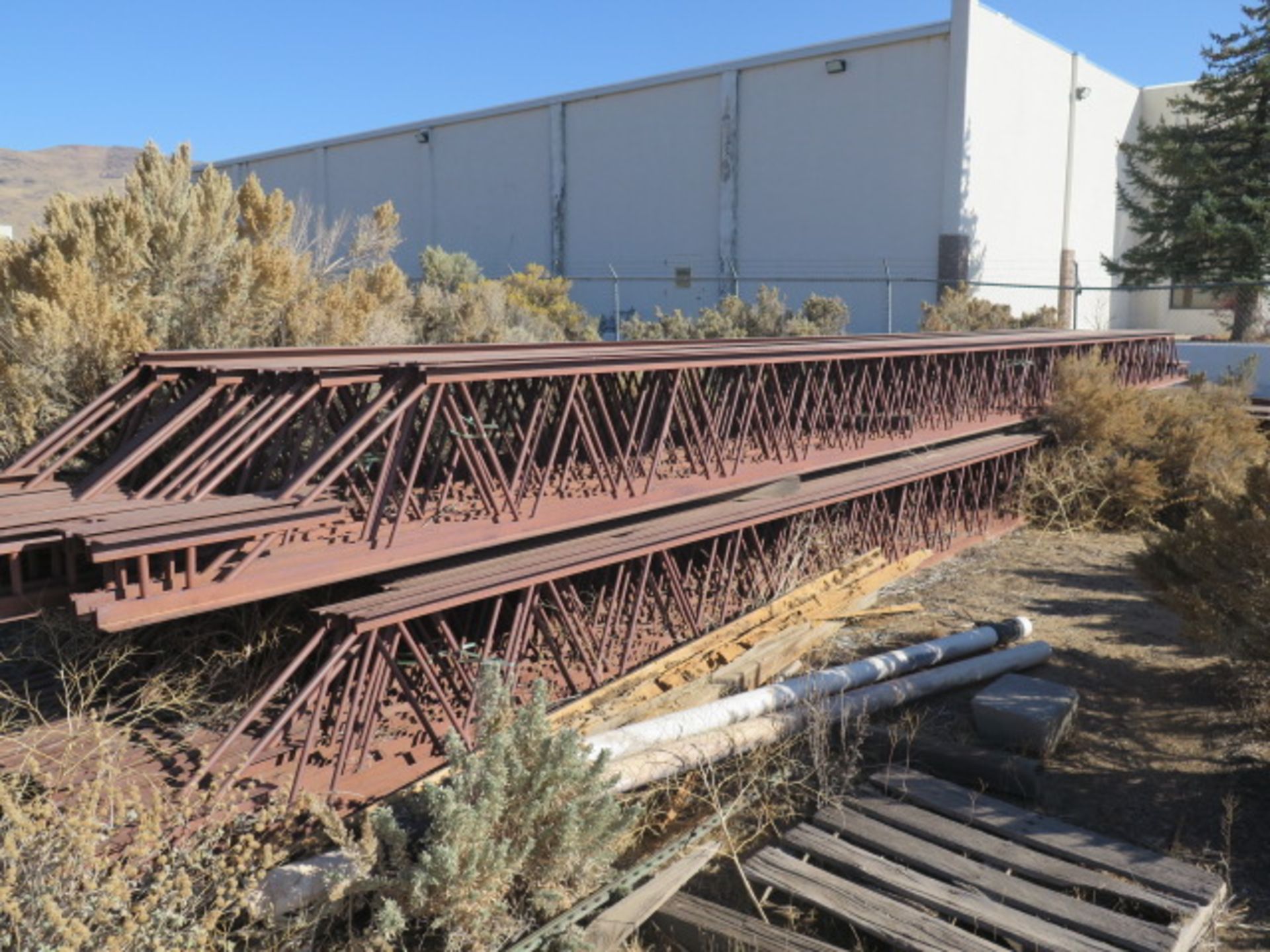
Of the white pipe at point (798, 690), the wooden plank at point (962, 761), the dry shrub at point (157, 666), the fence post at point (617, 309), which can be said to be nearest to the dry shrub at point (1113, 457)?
the white pipe at point (798, 690)

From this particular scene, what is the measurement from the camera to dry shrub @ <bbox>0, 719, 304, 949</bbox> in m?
3.23

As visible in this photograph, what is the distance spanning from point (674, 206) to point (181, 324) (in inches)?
807

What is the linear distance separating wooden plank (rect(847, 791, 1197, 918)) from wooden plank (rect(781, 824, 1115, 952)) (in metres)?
0.30

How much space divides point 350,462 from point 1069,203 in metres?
27.7

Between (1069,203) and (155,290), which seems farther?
(1069,203)

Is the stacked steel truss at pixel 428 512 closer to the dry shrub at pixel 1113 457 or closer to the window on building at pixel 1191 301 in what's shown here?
the dry shrub at pixel 1113 457

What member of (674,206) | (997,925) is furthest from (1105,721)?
(674,206)

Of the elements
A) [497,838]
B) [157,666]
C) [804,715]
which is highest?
[157,666]

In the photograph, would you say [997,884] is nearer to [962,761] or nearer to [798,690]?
[962,761]

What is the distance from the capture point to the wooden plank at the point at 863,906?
14.0 feet

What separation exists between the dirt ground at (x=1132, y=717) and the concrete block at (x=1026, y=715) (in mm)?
143

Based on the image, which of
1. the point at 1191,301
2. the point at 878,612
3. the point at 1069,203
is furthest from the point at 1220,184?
the point at 878,612

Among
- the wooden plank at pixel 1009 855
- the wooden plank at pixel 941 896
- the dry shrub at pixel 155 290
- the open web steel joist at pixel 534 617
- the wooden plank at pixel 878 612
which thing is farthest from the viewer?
the wooden plank at pixel 878 612

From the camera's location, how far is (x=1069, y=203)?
2845 centimetres
